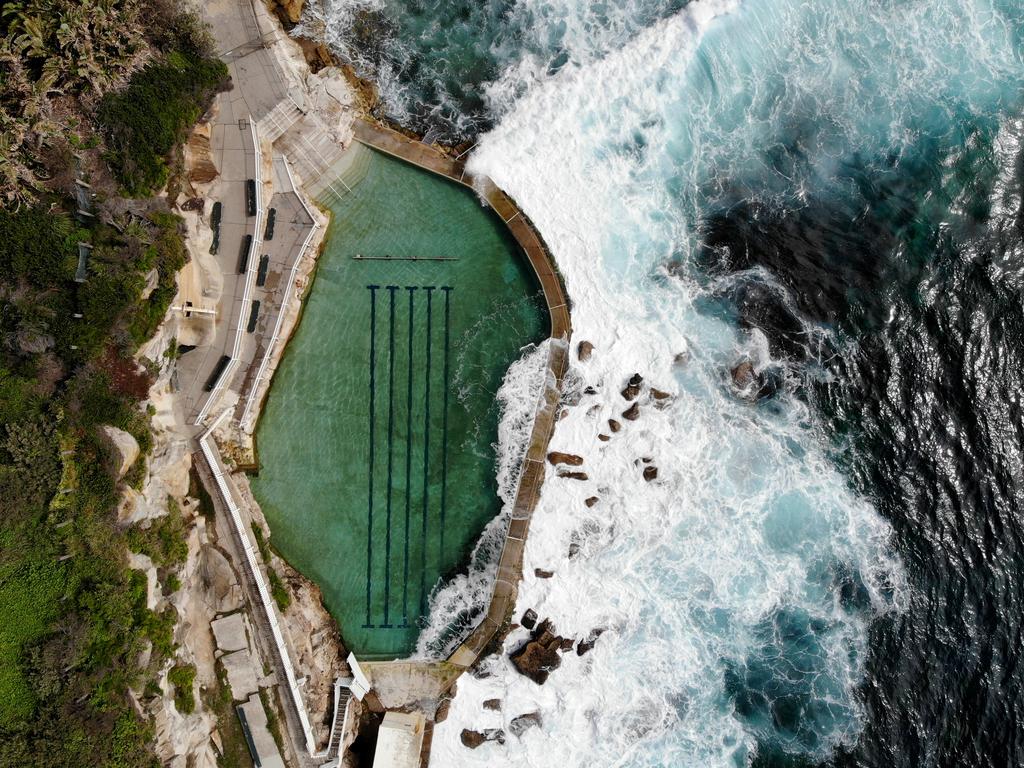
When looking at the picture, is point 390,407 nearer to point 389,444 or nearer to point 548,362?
point 389,444

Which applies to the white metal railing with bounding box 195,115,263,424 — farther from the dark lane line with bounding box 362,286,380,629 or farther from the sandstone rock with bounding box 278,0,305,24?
the sandstone rock with bounding box 278,0,305,24

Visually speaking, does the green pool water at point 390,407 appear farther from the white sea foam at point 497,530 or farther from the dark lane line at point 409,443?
the white sea foam at point 497,530

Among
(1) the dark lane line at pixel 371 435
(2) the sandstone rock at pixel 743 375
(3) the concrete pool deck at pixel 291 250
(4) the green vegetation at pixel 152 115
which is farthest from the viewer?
(2) the sandstone rock at pixel 743 375

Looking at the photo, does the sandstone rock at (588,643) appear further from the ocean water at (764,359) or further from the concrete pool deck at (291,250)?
the concrete pool deck at (291,250)

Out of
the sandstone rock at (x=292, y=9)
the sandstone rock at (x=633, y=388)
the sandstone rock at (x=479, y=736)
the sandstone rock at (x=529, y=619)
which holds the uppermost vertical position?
the sandstone rock at (x=292, y=9)

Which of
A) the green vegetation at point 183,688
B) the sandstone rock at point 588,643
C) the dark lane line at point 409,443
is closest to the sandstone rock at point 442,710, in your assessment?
the dark lane line at point 409,443

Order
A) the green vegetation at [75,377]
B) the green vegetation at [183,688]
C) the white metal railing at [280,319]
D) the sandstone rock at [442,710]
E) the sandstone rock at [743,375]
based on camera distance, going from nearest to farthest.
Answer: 1. the green vegetation at [75,377]
2. the green vegetation at [183,688]
3. the white metal railing at [280,319]
4. the sandstone rock at [442,710]
5. the sandstone rock at [743,375]

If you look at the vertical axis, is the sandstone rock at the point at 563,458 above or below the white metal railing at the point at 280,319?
below

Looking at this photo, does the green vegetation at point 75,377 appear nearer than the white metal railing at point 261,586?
Yes

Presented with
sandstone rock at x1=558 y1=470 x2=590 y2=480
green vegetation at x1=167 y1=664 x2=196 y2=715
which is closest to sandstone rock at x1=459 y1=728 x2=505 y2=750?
green vegetation at x1=167 y1=664 x2=196 y2=715
